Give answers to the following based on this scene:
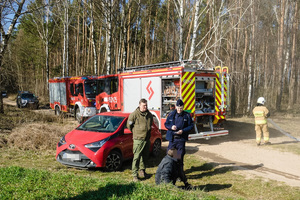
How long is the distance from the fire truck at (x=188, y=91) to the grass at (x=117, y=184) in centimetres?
280

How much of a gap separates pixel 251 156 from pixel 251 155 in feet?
0.47

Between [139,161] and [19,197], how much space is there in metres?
2.64

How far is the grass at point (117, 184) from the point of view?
14.6 ft

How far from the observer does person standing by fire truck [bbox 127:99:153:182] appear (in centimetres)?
615

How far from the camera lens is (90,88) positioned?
15586mm

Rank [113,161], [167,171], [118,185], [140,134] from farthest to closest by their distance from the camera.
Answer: [113,161] < [140,134] < [167,171] < [118,185]

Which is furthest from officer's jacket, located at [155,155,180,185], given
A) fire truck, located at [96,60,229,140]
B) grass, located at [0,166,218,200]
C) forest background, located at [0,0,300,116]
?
forest background, located at [0,0,300,116]

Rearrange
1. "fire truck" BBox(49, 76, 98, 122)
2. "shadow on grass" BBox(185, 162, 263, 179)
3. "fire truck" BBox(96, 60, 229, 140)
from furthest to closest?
1. "fire truck" BBox(49, 76, 98, 122)
2. "fire truck" BBox(96, 60, 229, 140)
3. "shadow on grass" BBox(185, 162, 263, 179)

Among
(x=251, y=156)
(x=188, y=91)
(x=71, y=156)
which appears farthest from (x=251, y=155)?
(x=71, y=156)

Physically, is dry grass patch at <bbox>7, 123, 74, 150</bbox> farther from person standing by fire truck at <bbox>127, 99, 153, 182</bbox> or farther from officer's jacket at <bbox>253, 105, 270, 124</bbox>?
officer's jacket at <bbox>253, 105, 270, 124</bbox>

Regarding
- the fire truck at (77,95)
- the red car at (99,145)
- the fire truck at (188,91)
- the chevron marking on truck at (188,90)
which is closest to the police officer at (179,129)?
the red car at (99,145)

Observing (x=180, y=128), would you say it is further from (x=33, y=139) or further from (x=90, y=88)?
(x=90, y=88)

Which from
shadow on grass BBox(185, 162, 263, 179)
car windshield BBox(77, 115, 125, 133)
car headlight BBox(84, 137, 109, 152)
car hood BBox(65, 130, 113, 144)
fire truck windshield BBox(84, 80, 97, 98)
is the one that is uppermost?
fire truck windshield BBox(84, 80, 97, 98)

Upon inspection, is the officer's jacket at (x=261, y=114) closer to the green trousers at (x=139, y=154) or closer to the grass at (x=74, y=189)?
Result: the green trousers at (x=139, y=154)
